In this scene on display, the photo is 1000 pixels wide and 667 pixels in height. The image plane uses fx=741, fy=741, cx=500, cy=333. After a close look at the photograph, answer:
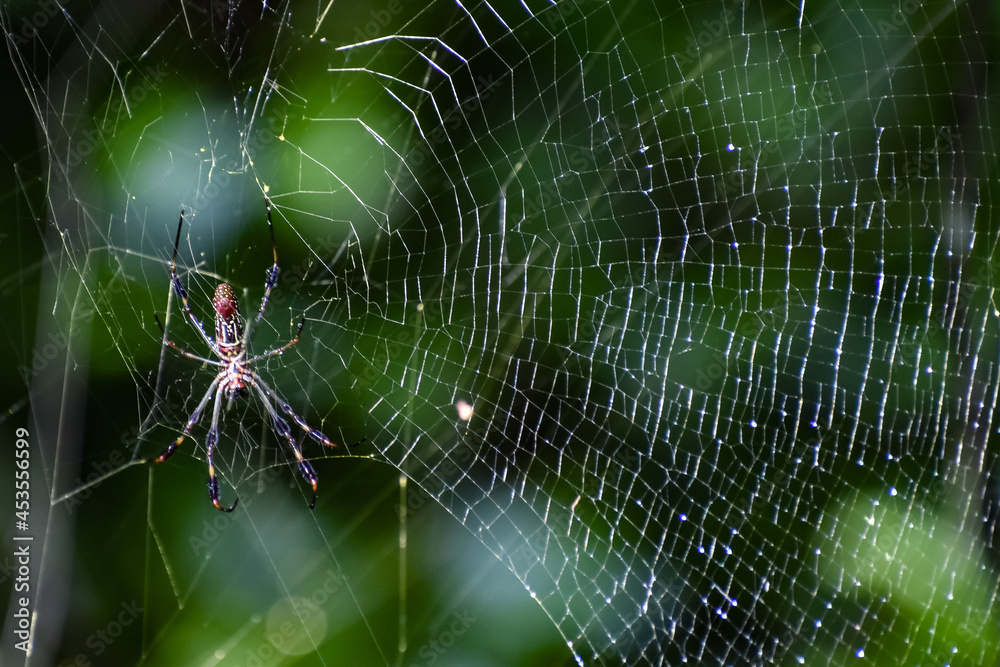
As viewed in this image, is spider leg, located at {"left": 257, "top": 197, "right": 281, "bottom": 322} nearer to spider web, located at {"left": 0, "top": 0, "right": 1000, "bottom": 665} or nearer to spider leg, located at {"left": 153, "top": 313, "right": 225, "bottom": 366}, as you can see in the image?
spider web, located at {"left": 0, "top": 0, "right": 1000, "bottom": 665}

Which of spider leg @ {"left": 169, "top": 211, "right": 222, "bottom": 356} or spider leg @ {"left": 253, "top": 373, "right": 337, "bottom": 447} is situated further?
spider leg @ {"left": 253, "top": 373, "right": 337, "bottom": 447}

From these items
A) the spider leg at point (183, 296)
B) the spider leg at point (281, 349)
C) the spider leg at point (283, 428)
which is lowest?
the spider leg at point (283, 428)

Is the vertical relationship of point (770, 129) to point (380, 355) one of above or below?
above

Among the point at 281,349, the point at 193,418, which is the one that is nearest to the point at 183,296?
the point at 281,349

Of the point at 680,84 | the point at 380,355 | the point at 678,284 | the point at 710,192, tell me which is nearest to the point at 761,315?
the point at 678,284

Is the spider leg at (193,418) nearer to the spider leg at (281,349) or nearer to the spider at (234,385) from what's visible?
the spider at (234,385)

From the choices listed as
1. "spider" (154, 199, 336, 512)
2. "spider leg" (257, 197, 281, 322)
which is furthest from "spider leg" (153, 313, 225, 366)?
"spider leg" (257, 197, 281, 322)

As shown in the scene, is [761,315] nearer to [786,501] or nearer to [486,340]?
[786,501]

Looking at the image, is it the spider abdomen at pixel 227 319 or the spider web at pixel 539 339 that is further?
the spider web at pixel 539 339

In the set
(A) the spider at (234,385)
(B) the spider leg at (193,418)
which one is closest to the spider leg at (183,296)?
(A) the spider at (234,385)
